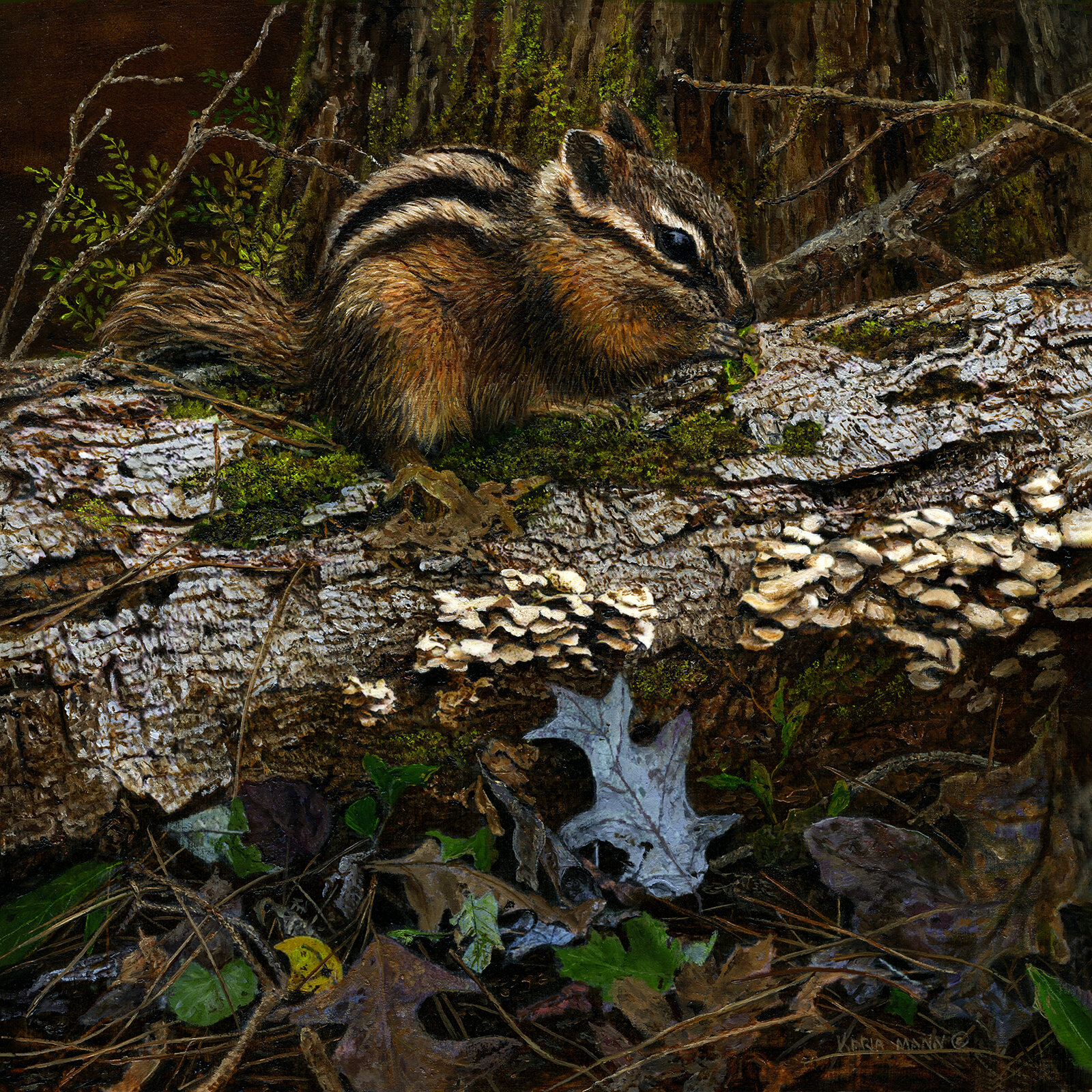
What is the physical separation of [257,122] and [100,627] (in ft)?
3.38

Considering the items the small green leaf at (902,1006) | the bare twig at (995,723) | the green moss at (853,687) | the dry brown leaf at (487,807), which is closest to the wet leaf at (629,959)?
the dry brown leaf at (487,807)

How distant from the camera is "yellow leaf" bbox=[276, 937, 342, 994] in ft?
3.67

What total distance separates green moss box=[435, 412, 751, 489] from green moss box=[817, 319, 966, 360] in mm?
288

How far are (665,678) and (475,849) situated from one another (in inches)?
16.2

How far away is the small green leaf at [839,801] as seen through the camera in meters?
1.26

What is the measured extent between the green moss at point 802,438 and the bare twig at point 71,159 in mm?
1415

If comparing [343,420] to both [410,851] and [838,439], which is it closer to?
[410,851]

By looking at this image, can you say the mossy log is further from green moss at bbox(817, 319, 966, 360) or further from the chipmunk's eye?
the chipmunk's eye

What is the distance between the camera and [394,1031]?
1035 millimetres

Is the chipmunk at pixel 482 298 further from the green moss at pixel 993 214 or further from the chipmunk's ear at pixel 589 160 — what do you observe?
the green moss at pixel 993 214

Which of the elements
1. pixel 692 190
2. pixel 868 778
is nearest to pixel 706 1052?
pixel 868 778

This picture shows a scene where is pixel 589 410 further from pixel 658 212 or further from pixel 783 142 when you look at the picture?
pixel 783 142

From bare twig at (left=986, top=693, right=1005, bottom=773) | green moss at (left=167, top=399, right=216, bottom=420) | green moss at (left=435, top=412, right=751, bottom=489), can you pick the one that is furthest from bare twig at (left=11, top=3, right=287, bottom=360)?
bare twig at (left=986, top=693, right=1005, bottom=773)
